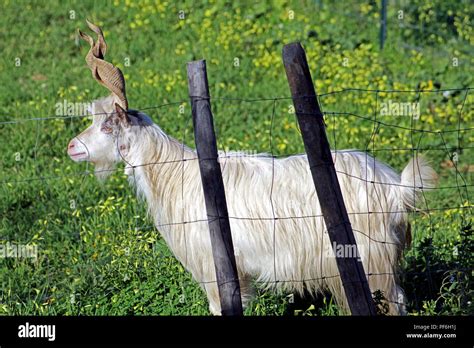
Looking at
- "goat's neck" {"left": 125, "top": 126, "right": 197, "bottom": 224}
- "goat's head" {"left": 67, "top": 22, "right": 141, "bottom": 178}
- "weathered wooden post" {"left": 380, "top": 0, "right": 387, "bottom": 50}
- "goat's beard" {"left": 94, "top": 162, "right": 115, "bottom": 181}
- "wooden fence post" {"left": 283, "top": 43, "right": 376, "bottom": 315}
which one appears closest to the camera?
"wooden fence post" {"left": 283, "top": 43, "right": 376, "bottom": 315}

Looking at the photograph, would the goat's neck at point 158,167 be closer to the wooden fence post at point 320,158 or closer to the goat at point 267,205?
the goat at point 267,205

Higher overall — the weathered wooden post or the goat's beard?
the weathered wooden post

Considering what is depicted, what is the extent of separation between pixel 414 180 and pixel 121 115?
196 centimetres

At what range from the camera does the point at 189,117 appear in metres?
9.88

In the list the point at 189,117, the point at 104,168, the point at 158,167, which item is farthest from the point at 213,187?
the point at 189,117

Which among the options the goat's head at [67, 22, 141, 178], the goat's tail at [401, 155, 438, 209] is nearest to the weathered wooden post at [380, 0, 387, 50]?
the goat's tail at [401, 155, 438, 209]

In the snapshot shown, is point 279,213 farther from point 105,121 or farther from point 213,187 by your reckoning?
point 105,121

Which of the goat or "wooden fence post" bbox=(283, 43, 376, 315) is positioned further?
the goat

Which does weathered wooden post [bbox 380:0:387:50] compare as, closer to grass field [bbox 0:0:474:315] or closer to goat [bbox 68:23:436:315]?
grass field [bbox 0:0:474:315]

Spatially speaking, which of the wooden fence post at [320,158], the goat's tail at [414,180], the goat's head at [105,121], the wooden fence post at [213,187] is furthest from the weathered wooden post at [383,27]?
the wooden fence post at [213,187]

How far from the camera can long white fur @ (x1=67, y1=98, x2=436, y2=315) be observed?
5832 mm

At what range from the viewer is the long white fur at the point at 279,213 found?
5.83 meters

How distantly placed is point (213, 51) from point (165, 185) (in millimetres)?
5790

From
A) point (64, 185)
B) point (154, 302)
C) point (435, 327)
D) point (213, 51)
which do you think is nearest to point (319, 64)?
point (213, 51)
